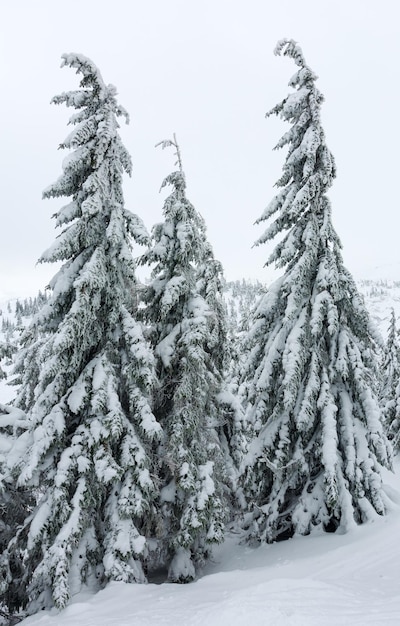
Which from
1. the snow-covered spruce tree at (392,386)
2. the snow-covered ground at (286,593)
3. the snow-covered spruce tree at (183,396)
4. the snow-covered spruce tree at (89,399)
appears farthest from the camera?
the snow-covered spruce tree at (392,386)

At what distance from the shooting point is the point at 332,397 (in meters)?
11.5

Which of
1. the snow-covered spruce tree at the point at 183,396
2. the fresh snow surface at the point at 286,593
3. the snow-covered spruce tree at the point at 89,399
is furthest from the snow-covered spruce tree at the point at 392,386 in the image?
the snow-covered spruce tree at the point at 89,399

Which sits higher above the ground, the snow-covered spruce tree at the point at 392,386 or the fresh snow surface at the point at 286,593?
the snow-covered spruce tree at the point at 392,386

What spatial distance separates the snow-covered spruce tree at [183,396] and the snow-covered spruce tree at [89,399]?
0.85 metres

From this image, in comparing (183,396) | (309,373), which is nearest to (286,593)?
(183,396)

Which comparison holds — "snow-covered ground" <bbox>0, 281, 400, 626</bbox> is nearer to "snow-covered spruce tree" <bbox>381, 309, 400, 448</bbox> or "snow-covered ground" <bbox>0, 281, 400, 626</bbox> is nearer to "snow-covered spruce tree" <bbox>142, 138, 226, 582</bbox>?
"snow-covered spruce tree" <bbox>142, 138, 226, 582</bbox>

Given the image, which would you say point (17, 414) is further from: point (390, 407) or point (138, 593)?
point (390, 407)

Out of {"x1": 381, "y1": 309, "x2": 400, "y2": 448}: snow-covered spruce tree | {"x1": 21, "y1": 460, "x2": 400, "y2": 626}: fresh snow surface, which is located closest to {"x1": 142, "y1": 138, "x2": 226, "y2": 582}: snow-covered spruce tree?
{"x1": 21, "y1": 460, "x2": 400, "y2": 626}: fresh snow surface

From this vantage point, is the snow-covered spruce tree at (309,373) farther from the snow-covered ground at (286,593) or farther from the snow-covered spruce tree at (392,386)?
the snow-covered spruce tree at (392,386)

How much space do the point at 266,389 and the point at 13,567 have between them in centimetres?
800

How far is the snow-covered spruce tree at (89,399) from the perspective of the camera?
9.61 meters

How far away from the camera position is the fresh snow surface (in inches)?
242

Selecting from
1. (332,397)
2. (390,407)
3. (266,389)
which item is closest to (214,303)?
(266,389)

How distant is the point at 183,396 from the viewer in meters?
11.5
